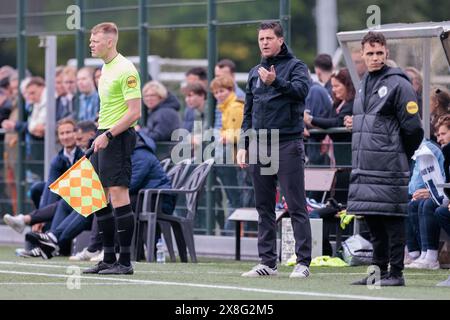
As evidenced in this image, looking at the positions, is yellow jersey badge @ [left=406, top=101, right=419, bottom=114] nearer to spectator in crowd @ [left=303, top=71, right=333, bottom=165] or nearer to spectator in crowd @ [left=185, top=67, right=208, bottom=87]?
spectator in crowd @ [left=303, top=71, right=333, bottom=165]

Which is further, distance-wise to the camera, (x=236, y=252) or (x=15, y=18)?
(x=15, y=18)

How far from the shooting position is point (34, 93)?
19328mm

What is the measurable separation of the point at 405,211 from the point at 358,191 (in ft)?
1.29

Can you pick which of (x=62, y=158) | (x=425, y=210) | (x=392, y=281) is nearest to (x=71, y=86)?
(x=62, y=158)

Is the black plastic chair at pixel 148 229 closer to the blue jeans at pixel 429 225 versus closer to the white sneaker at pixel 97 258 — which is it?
the white sneaker at pixel 97 258

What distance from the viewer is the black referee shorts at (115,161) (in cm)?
1223

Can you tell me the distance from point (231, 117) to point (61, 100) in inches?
141

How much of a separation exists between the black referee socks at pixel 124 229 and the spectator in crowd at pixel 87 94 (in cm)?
594

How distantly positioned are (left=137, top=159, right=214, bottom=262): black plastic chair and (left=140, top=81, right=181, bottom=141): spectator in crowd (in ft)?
3.91

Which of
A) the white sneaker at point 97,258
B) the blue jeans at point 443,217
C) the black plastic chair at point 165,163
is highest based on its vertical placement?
the black plastic chair at point 165,163

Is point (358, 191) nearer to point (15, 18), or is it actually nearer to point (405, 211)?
point (405, 211)

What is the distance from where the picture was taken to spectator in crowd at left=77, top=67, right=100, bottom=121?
60.4 ft

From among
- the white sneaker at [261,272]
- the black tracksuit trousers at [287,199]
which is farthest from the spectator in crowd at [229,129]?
the white sneaker at [261,272]
